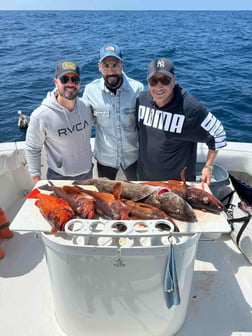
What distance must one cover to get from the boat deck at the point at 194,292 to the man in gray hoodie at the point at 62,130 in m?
0.99

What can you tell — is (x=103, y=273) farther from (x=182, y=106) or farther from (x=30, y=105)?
(x=30, y=105)

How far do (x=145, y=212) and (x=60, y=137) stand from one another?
1420mm

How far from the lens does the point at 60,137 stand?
2979 mm

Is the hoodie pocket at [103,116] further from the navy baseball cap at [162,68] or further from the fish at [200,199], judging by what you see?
the fish at [200,199]

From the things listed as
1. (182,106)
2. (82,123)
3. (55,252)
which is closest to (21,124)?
(82,123)

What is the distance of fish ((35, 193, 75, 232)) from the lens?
1856mm

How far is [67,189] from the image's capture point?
2189 millimetres

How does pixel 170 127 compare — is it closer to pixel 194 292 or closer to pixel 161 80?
pixel 161 80

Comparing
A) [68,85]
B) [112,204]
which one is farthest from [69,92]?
[112,204]

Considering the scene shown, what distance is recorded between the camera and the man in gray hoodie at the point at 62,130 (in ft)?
Result: 9.37

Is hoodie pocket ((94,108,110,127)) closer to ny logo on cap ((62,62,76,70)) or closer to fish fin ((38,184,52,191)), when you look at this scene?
ny logo on cap ((62,62,76,70))

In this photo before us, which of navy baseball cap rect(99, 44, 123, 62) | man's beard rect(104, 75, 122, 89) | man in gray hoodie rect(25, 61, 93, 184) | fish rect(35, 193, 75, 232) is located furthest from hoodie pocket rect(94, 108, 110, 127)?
fish rect(35, 193, 75, 232)

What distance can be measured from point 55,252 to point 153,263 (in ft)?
2.11

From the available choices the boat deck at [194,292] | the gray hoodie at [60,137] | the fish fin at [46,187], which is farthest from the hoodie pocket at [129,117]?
the boat deck at [194,292]
